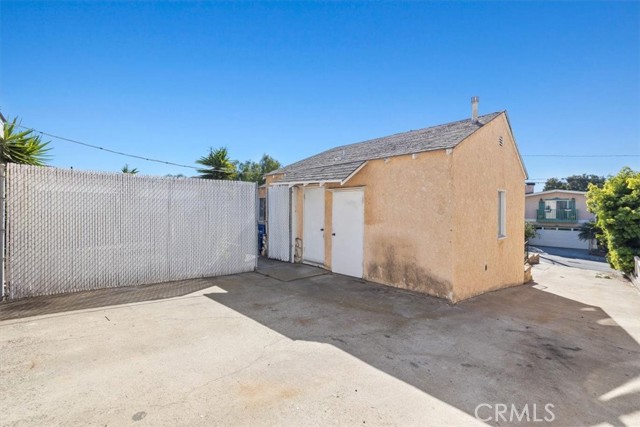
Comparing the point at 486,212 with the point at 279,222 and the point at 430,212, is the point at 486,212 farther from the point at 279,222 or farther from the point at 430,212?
the point at 279,222

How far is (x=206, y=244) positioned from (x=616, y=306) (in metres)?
10.5

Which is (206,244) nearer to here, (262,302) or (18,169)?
(262,302)

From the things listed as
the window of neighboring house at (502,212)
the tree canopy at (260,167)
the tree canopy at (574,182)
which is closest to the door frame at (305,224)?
the window of neighboring house at (502,212)

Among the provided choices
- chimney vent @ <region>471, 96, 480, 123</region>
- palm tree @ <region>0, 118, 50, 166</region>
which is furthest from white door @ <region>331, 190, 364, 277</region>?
palm tree @ <region>0, 118, 50, 166</region>

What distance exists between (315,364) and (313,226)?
21.5ft

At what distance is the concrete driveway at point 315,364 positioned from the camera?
2.58 m

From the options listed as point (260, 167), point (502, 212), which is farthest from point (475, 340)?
point (260, 167)

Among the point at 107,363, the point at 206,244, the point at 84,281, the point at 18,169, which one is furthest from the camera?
the point at 206,244

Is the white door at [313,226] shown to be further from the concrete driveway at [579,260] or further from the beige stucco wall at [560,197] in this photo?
the beige stucco wall at [560,197]

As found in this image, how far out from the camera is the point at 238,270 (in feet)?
28.1

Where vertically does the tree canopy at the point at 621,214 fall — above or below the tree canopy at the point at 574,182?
below

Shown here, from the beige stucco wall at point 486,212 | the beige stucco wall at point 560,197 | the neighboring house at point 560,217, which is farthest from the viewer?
the beige stucco wall at point 560,197

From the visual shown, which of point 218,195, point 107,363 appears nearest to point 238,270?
point 218,195

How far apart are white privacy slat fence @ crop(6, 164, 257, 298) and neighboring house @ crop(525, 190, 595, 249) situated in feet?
123
